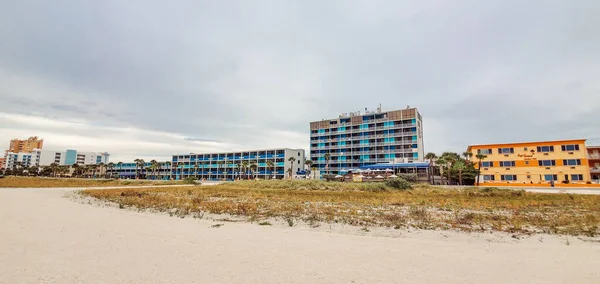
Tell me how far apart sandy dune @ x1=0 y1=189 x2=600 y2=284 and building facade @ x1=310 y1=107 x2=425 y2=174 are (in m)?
96.3

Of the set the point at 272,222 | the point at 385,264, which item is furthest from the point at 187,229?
the point at 385,264

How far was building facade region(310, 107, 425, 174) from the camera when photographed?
10406 centimetres

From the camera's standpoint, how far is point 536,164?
224 feet

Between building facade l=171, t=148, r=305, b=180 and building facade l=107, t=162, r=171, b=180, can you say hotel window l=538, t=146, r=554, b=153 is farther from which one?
building facade l=107, t=162, r=171, b=180

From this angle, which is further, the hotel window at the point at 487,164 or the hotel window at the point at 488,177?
the hotel window at the point at 487,164

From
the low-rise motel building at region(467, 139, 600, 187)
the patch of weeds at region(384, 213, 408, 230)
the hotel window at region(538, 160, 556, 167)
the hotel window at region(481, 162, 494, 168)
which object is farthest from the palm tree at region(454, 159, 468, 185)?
the patch of weeds at region(384, 213, 408, 230)

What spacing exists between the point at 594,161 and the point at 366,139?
6262 cm

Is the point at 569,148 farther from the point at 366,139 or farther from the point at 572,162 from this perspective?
the point at 366,139

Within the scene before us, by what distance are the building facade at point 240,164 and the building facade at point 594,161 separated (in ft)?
274

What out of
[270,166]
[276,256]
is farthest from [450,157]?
[276,256]

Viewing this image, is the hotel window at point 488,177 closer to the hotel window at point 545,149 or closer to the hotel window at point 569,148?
the hotel window at point 545,149

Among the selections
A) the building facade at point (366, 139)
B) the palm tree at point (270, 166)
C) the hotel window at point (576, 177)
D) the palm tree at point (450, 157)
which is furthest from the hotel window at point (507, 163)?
the palm tree at point (270, 166)

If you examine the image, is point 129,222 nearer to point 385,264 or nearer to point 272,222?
point 272,222

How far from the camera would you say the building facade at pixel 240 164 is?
125m
